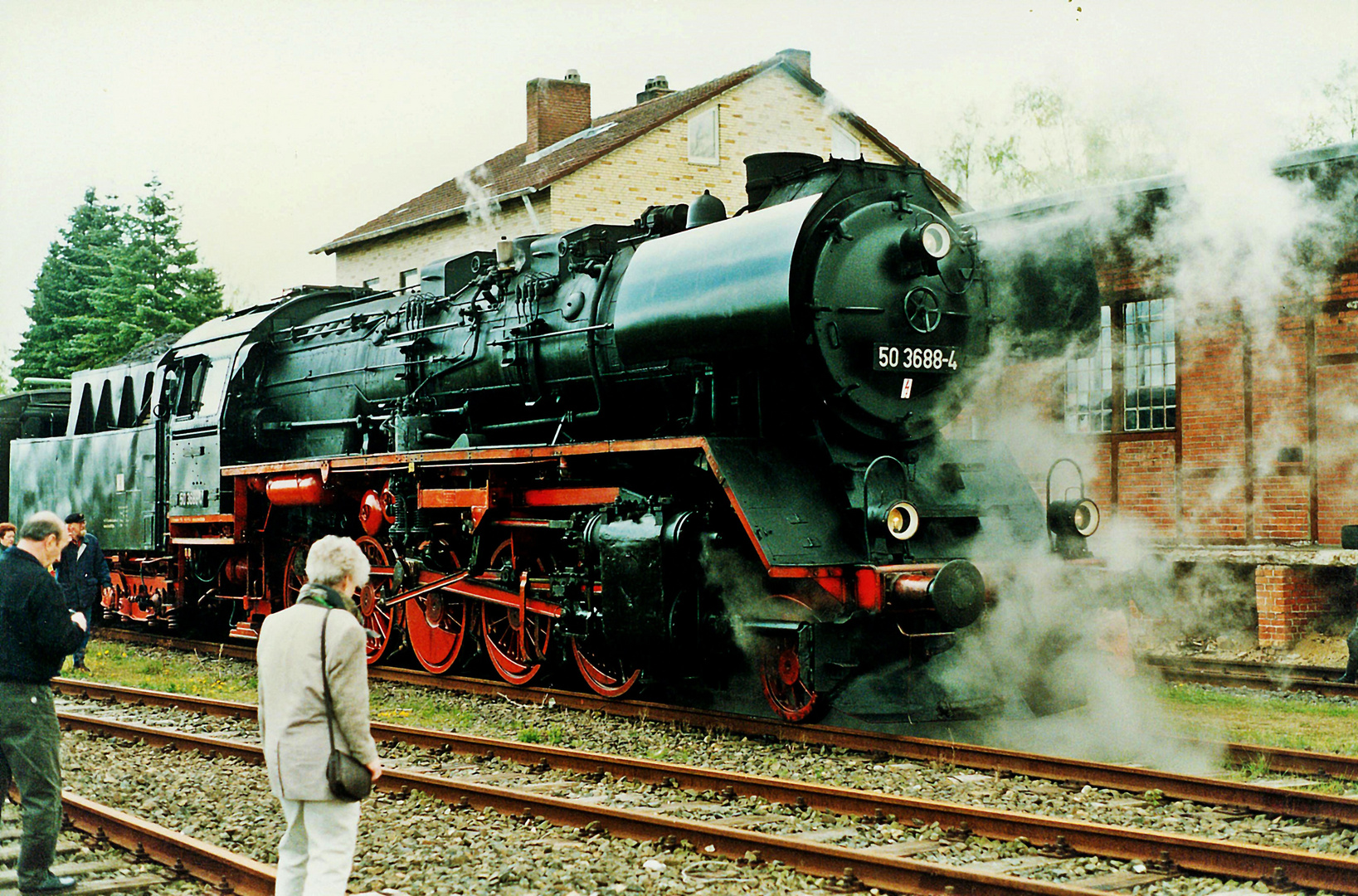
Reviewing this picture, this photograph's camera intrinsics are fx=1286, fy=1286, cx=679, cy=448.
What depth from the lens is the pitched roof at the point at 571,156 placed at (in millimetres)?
25078

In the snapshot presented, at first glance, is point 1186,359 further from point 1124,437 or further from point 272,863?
point 272,863

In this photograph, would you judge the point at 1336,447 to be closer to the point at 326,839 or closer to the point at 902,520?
the point at 902,520

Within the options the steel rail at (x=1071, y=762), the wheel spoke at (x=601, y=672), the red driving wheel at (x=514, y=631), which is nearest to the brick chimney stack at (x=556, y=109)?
the red driving wheel at (x=514, y=631)

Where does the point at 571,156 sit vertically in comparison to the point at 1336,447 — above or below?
above

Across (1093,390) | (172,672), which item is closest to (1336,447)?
(1093,390)

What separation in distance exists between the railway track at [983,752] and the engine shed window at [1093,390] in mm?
7017

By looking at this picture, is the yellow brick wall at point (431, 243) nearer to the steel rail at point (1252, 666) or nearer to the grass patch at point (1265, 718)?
the steel rail at point (1252, 666)

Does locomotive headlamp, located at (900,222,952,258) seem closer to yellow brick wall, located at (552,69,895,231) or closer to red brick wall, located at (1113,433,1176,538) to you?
red brick wall, located at (1113,433,1176,538)

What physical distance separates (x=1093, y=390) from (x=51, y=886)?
11.8m

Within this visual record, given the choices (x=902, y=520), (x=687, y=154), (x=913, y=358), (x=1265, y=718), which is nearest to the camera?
(x=902, y=520)

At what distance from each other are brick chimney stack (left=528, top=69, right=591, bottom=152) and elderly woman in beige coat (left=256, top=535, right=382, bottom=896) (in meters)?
24.9

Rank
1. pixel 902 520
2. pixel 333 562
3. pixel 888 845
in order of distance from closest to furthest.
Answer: pixel 333 562 → pixel 888 845 → pixel 902 520

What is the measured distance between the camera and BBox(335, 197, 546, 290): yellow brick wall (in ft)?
83.5

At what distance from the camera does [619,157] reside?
25.5 m
